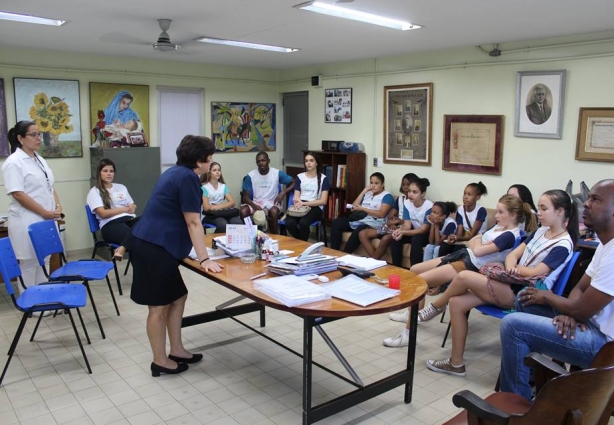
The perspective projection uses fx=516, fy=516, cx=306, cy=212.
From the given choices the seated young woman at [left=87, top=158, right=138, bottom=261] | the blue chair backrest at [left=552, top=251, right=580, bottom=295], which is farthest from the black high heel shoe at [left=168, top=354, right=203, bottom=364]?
the blue chair backrest at [left=552, top=251, right=580, bottom=295]

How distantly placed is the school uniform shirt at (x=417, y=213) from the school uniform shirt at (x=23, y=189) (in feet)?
12.1

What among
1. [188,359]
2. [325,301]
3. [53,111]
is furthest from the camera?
[53,111]

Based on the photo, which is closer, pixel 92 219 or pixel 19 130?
pixel 19 130

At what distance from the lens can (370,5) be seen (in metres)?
3.95

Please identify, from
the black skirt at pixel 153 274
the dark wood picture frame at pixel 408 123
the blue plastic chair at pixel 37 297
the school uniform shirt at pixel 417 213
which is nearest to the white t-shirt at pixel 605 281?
the black skirt at pixel 153 274

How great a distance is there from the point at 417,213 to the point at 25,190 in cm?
389

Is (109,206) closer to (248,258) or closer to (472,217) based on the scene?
(248,258)

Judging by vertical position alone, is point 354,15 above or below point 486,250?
above

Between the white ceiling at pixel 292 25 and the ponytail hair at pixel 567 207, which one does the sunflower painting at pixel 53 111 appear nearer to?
the white ceiling at pixel 292 25

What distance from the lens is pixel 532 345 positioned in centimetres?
269

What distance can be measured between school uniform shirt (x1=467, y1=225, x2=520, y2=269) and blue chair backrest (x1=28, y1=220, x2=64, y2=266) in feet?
11.0

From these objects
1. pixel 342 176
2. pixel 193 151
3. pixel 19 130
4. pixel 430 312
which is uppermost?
pixel 19 130

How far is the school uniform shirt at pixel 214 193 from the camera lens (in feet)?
21.2

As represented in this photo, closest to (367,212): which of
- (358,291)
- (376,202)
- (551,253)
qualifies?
(376,202)
